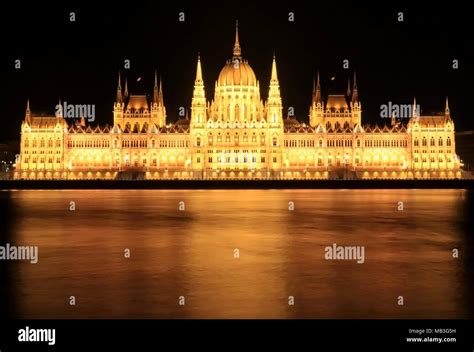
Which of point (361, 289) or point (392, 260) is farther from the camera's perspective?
point (392, 260)

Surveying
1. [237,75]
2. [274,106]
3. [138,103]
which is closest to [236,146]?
[274,106]

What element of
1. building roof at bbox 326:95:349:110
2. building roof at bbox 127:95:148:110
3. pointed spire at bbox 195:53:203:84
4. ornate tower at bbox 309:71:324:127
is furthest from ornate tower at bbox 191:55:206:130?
building roof at bbox 326:95:349:110

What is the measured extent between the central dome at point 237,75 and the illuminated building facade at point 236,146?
17 cm

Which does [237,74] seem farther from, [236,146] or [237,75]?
[236,146]

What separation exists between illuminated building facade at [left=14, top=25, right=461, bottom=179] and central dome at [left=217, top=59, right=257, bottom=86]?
17cm

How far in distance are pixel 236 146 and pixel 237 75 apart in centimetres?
1357

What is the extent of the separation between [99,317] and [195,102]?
10330 centimetres

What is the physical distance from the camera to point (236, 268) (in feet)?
77.2

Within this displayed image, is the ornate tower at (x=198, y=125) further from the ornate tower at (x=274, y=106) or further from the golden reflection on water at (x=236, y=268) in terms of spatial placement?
the golden reflection on water at (x=236, y=268)

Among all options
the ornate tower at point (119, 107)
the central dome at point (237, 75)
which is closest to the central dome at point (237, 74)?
the central dome at point (237, 75)

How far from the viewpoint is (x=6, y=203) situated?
5712 centimetres
